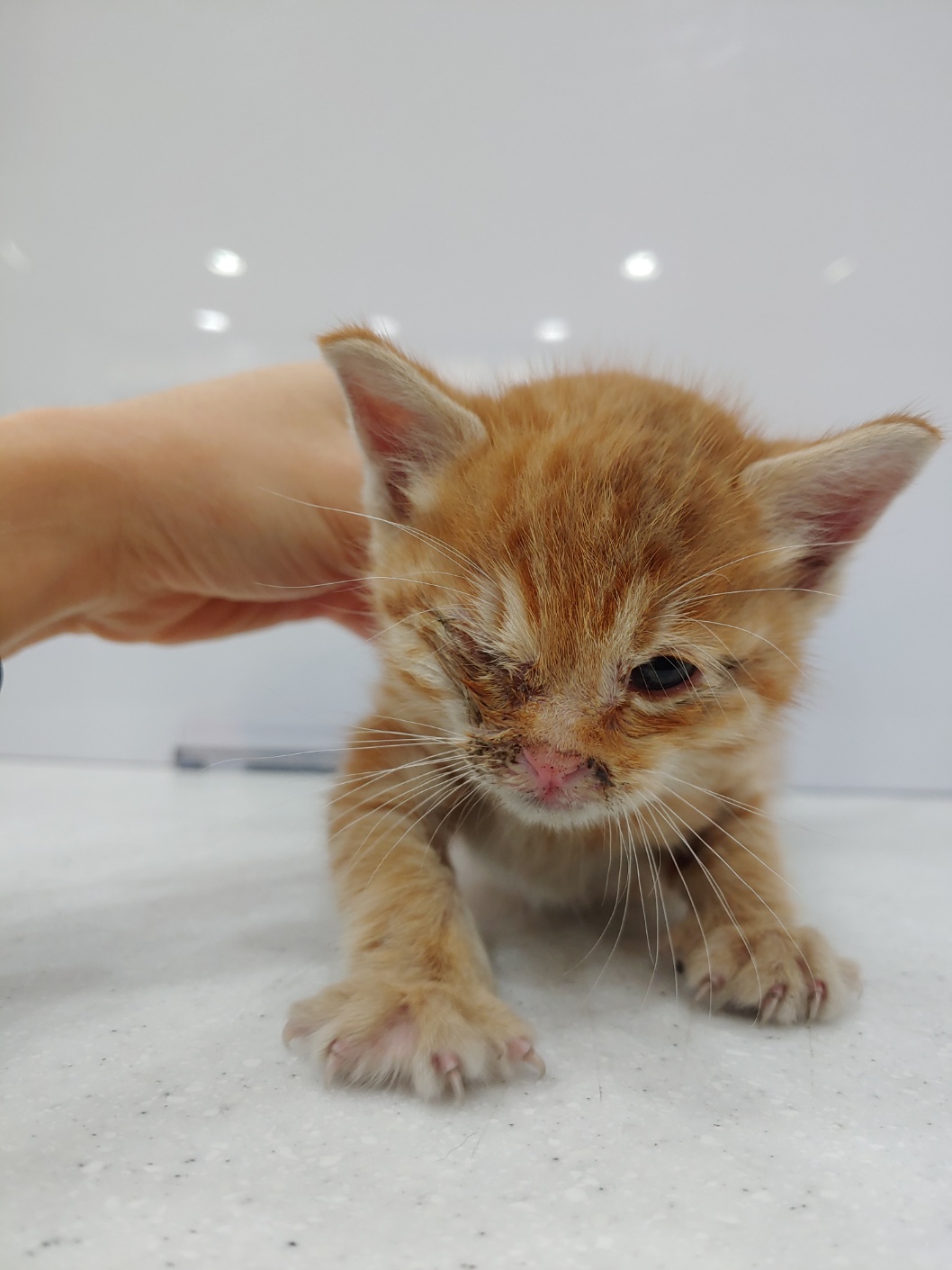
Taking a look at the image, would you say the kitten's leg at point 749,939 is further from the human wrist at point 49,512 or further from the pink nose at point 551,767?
the human wrist at point 49,512

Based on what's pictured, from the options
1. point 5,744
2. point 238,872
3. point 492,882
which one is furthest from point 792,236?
point 5,744

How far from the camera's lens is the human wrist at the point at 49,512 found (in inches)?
43.3

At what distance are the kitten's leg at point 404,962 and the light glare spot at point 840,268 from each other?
5.88ft

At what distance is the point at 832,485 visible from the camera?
0.98 metres

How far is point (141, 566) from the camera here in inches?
51.0

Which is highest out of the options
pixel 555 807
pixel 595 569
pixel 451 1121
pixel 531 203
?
pixel 531 203

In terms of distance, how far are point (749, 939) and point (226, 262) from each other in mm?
2235

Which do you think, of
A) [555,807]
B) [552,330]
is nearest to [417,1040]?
[555,807]

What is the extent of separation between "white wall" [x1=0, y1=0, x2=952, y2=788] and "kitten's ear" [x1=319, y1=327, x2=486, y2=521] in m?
1.21

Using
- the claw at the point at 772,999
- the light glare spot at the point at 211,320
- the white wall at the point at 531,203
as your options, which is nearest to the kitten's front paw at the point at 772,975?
the claw at the point at 772,999

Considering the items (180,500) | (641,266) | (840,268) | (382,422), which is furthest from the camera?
(641,266)

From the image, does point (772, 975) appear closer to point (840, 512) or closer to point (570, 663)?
point (570, 663)

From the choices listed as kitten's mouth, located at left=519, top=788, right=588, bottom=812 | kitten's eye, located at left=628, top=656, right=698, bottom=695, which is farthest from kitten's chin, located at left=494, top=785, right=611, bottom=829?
kitten's eye, located at left=628, top=656, right=698, bottom=695

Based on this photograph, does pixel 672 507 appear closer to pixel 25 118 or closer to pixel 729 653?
pixel 729 653
